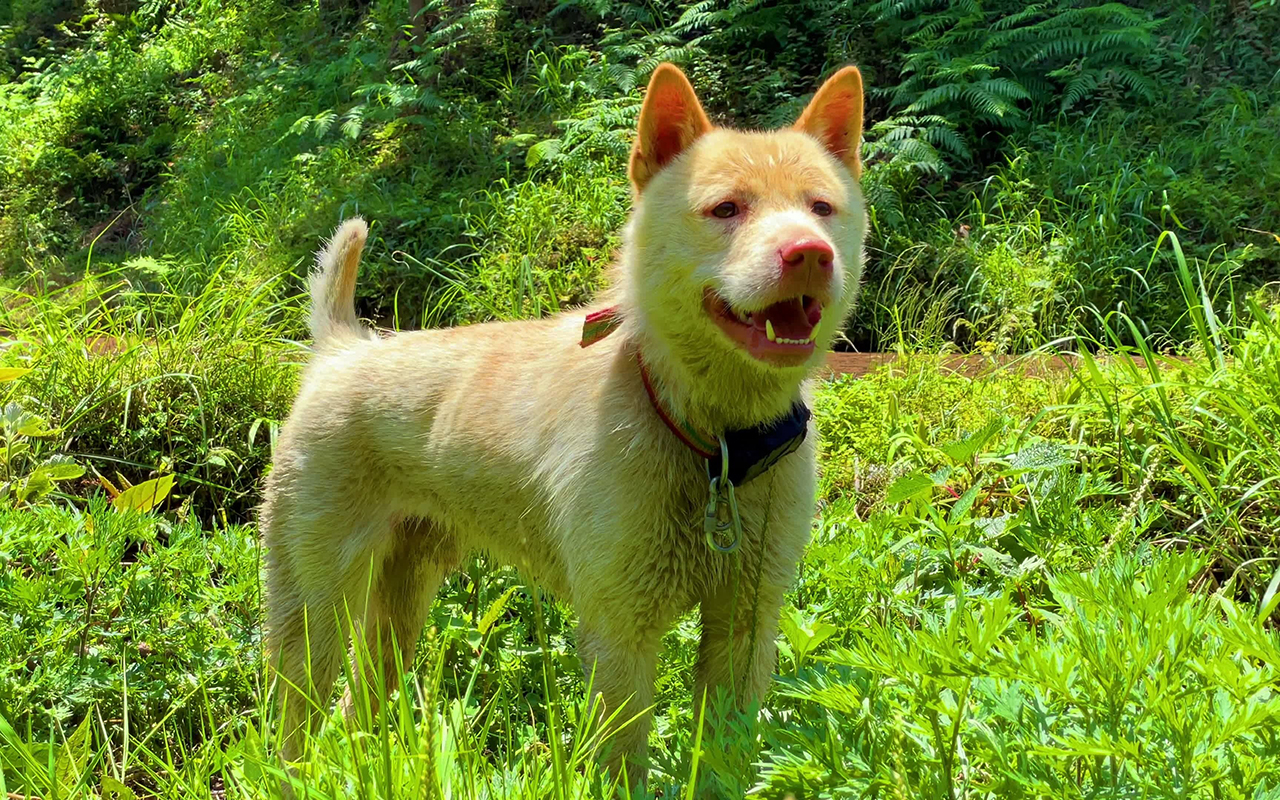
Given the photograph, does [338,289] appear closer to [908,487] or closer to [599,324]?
[599,324]

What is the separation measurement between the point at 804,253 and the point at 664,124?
0.82m

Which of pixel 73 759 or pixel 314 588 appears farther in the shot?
pixel 314 588

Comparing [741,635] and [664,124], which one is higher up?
[664,124]

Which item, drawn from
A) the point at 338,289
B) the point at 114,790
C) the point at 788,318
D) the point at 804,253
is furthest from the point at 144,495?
the point at 804,253

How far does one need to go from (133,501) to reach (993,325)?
4710 millimetres

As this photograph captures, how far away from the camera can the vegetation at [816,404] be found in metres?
1.64

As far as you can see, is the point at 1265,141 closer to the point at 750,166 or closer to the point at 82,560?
the point at 750,166

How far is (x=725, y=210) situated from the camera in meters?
2.61

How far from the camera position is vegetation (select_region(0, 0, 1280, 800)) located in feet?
5.39

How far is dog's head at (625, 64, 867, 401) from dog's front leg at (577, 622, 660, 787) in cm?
72

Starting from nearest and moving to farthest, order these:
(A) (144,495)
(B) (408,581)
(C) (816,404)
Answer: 1. (B) (408,581)
2. (A) (144,495)
3. (C) (816,404)

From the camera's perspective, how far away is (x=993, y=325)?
591 centimetres

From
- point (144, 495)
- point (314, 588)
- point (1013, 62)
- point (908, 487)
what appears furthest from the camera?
point (1013, 62)

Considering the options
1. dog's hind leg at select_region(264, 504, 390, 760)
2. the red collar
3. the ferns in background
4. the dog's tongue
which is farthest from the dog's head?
the ferns in background
